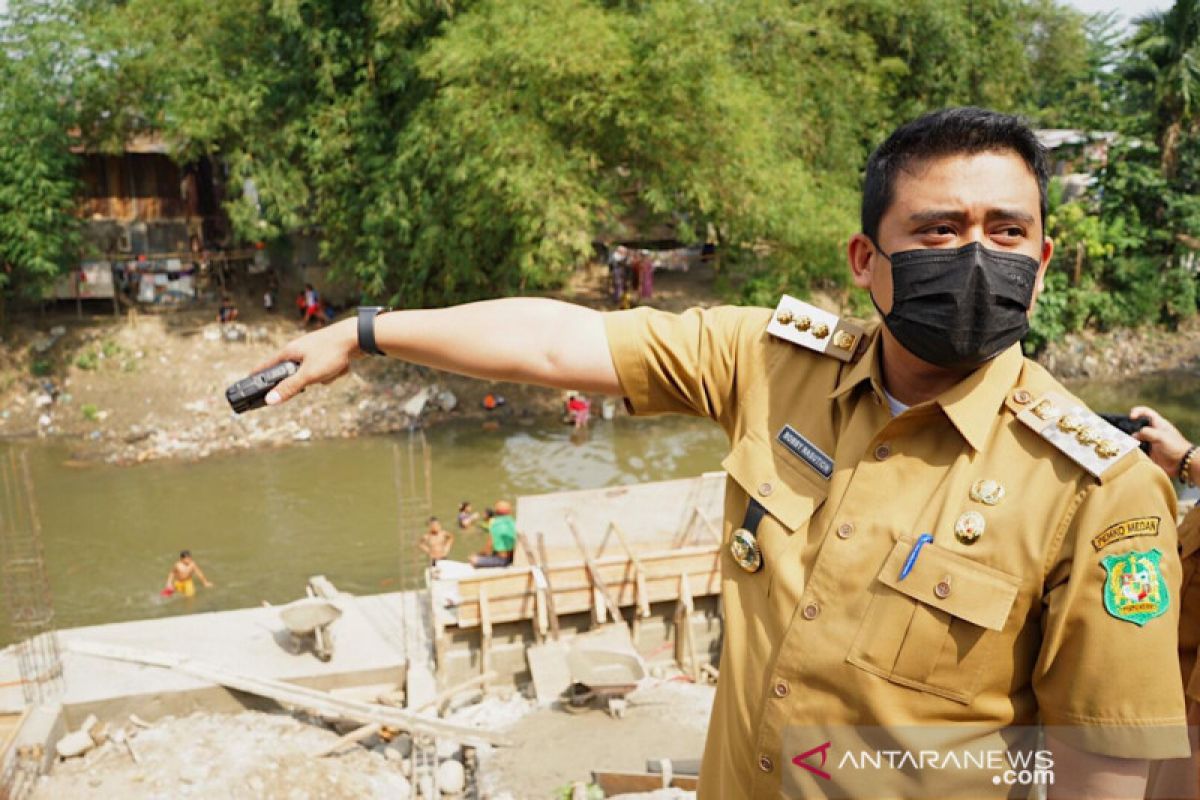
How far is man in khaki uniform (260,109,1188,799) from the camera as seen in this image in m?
1.33

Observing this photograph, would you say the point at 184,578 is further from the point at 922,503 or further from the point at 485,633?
the point at 922,503

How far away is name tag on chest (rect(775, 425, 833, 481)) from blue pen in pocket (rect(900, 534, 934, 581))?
0.19 m

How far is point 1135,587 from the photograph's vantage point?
1.30 metres

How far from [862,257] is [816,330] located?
0.15 m

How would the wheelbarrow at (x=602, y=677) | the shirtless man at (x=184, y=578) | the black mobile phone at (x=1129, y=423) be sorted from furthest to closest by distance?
the shirtless man at (x=184, y=578), the wheelbarrow at (x=602, y=677), the black mobile phone at (x=1129, y=423)

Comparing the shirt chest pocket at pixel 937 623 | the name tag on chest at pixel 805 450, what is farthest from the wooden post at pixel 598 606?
the shirt chest pocket at pixel 937 623

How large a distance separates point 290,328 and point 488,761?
14.6m

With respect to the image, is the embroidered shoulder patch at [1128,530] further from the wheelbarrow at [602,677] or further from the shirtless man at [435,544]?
the shirtless man at [435,544]

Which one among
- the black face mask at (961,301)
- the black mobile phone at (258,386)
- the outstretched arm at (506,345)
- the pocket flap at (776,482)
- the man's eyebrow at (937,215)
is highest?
the man's eyebrow at (937,215)

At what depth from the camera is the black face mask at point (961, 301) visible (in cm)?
146

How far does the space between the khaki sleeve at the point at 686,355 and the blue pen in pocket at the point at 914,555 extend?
0.42 meters

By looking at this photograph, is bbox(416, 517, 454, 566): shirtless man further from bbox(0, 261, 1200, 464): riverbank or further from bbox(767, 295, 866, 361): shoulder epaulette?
bbox(767, 295, 866, 361): shoulder epaulette

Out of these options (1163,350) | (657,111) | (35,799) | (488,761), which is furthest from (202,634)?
(1163,350)

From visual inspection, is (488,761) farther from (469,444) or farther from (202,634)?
(469,444)
